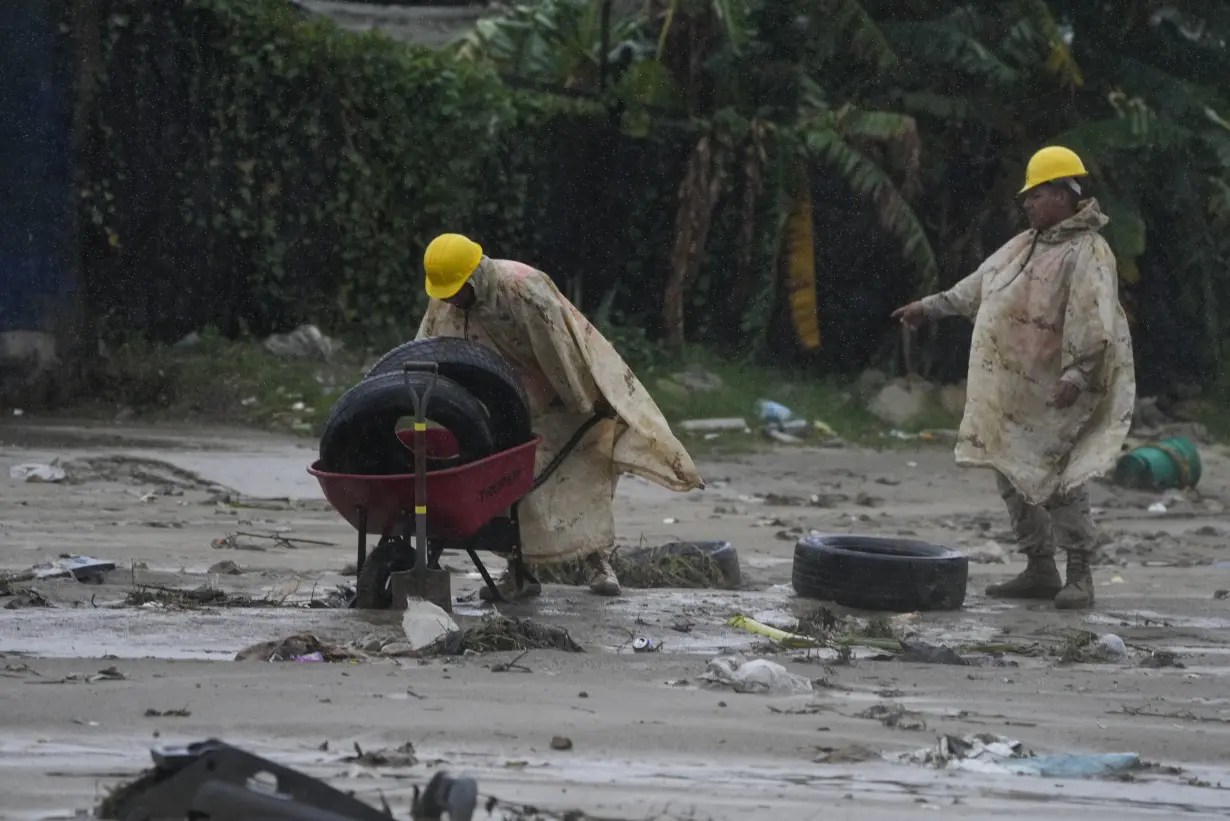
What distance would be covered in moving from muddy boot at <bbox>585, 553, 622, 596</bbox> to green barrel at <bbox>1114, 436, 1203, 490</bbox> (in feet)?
24.9

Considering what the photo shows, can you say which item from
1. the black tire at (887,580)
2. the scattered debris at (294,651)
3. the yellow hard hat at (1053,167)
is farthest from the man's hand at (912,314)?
the scattered debris at (294,651)

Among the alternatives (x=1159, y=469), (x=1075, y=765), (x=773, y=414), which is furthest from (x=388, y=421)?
(x=773, y=414)

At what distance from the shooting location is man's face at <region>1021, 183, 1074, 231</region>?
839 centimetres

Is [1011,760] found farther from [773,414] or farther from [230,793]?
[773,414]

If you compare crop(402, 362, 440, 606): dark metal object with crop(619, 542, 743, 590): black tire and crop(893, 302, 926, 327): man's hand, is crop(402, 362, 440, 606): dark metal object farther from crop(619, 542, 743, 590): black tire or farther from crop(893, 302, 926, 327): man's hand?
crop(893, 302, 926, 327): man's hand

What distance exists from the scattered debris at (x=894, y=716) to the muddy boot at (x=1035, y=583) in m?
3.41

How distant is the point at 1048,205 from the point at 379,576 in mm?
3468

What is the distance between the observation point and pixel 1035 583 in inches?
339

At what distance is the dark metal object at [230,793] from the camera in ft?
11.2

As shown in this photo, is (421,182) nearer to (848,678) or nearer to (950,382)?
(950,382)

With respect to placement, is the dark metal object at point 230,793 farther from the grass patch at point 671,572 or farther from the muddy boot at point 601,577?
the grass patch at point 671,572

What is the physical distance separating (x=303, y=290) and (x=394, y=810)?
515 inches

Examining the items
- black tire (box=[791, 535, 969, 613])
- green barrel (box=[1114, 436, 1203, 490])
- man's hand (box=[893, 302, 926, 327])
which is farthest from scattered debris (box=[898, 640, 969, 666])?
green barrel (box=[1114, 436, 1203, 490])

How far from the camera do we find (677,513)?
38.5ft
